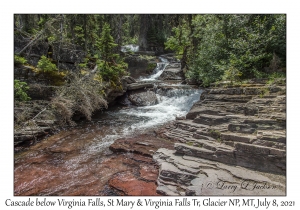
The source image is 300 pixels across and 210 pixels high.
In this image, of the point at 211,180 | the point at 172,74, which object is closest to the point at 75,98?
the point at 211,180

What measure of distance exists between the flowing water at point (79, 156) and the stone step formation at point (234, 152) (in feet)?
6.34

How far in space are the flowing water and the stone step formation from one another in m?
1.93

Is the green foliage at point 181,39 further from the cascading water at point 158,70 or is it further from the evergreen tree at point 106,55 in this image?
the evergreen tree at point 106,55

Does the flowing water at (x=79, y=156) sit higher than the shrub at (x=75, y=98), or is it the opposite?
the shrub at (x=75, y=98)

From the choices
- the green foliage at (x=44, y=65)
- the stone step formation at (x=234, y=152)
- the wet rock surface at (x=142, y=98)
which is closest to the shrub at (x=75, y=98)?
the green foliage at (x=44, y=65)

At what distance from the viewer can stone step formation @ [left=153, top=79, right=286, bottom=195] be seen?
4.53 meters

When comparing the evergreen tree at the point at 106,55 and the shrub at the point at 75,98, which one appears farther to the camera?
the evergreen tree at the point at 106,55

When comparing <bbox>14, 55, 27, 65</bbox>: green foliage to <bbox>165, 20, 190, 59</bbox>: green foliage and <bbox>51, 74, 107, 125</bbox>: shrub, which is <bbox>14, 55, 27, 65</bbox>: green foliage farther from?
<bbox>165, 20, 190, 59</bbox>: green foliage

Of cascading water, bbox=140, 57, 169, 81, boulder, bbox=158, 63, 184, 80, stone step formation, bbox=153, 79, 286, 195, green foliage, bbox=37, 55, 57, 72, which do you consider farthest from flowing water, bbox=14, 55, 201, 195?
cascading water, bbox=140, 57, 169, 81

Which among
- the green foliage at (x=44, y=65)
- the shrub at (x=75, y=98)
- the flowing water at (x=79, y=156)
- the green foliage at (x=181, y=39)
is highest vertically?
the green foliage at (x=181, y=39)

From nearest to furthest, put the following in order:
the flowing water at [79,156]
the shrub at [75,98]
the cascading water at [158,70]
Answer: the flowing water at [79,156], the shrub at [75,98], the cascading water at [158,70]

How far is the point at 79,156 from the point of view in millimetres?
6840

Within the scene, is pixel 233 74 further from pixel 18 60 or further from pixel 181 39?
pixel 18 60

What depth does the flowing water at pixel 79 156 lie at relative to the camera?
17.0ft
